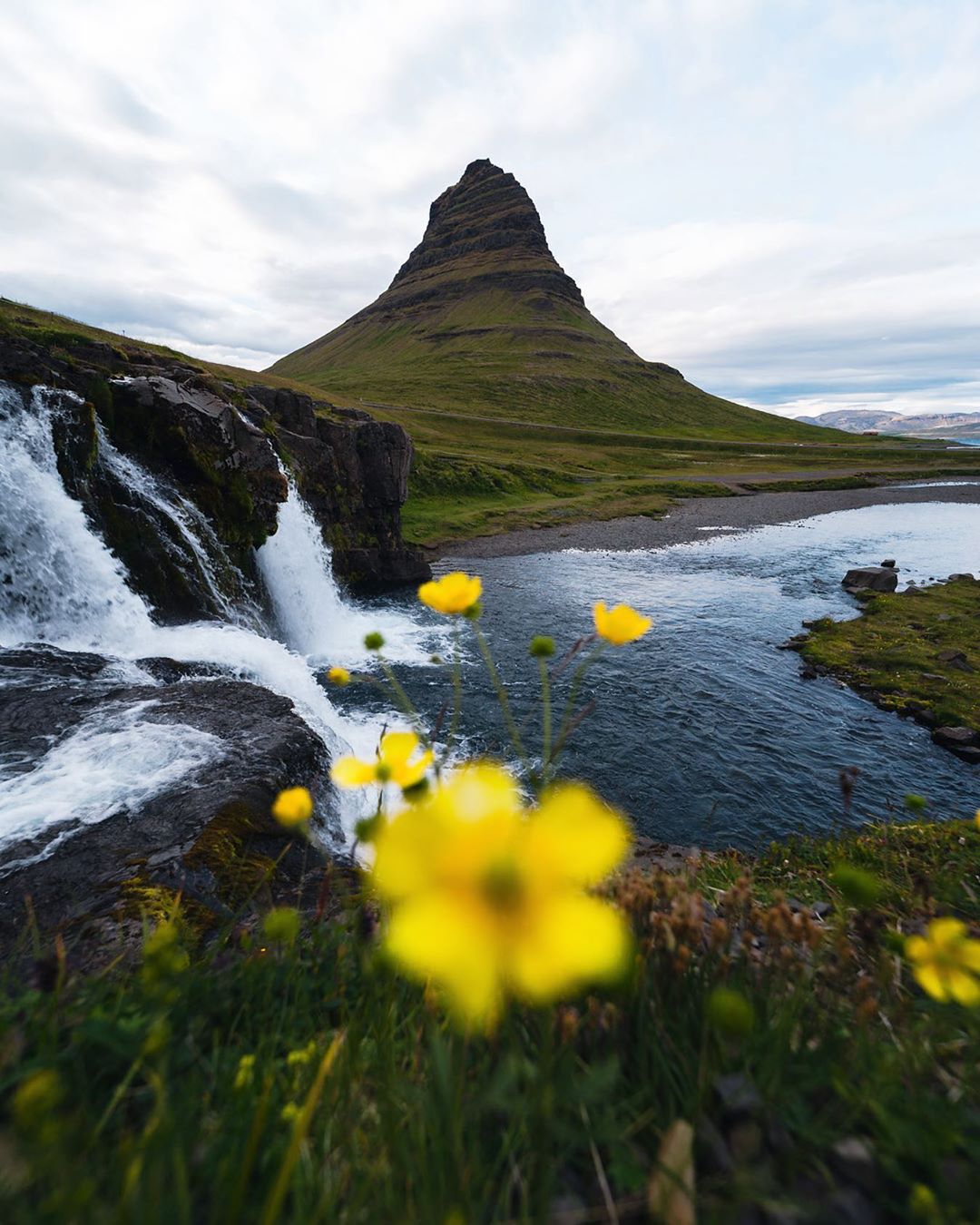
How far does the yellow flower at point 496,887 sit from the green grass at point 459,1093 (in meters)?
0.38

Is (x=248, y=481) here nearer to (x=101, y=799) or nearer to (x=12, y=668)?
(x=12, y=668)

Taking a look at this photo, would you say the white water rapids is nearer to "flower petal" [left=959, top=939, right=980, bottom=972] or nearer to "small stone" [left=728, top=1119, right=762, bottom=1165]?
"small stone" [left=728, top=1119, right=762, bottom=1165]

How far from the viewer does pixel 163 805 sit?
5.61 m

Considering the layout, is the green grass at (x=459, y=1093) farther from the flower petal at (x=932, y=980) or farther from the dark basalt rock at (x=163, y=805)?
the dark basalt rock at (x=163, y=805)

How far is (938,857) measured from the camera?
5801mm

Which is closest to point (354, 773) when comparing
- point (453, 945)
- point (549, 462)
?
point (453, 945)

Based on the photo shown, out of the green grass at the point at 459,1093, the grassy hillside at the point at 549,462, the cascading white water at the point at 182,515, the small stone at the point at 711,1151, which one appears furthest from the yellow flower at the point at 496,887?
the grassy hillside at the point at 549,462

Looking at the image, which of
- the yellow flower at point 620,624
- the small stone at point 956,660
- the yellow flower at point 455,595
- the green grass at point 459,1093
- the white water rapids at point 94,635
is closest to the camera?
the green grass at point 459,1093

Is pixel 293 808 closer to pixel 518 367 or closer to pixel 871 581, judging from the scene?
pixel 871 581

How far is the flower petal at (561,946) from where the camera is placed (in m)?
0.82

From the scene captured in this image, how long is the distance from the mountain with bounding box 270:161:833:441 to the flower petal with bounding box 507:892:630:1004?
108201 mm

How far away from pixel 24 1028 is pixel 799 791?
11.0 m

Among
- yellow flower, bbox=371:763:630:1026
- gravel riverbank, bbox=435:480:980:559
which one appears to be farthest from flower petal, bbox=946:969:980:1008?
gravel riverbank, bbox=435:480:980:559

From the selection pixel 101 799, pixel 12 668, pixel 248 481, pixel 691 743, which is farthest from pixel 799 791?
pixel 248 481
